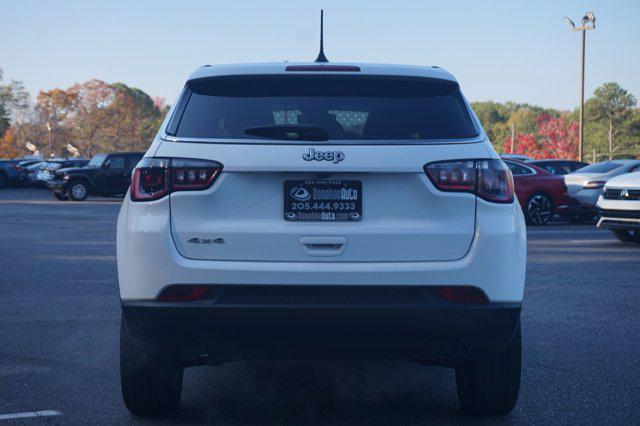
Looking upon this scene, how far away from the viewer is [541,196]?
20.1 m

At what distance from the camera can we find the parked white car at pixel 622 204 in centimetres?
1366

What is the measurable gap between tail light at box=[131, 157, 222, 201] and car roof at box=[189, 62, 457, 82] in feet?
1.72

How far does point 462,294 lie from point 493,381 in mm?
709

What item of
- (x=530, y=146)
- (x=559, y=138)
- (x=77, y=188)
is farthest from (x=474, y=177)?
(x=530, y=146)

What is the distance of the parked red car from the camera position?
2004cm

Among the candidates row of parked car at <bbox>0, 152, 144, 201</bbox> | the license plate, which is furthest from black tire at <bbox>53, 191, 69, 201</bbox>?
the license plate

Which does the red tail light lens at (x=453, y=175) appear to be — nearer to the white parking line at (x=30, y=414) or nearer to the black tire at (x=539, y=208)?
the white parking line at (x=30, y=414)

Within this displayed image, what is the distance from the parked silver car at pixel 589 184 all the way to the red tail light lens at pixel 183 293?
58.1 ft

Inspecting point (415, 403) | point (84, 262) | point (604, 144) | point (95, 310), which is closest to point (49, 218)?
point (84, 262)

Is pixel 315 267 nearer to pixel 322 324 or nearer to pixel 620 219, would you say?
pixel 322 324

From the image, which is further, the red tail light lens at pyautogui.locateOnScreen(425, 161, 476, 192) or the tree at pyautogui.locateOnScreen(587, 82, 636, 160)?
the tree at pyautogui.locateOnScreen(587, 82, 636, 160)

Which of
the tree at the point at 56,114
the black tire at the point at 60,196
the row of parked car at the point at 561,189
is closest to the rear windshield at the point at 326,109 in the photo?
the row of parked car at the point at 561,189

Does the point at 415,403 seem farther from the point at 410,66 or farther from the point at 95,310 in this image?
the point at 95,310

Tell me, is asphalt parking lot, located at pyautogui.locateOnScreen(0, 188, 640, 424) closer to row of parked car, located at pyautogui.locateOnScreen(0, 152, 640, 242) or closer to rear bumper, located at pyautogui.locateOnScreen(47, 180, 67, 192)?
row of parked car, located at pyautogui.locateOnScreen(0, 152, 640, 242)
